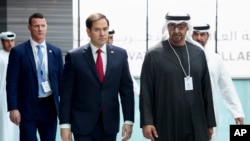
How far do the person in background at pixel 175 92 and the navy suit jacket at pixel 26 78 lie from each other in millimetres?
1249

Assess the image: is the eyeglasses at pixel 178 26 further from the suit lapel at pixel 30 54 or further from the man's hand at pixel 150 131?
the suit lapel at pixel 30 54

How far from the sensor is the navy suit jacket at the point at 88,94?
4.87 m

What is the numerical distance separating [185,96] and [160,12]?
14.6 ft

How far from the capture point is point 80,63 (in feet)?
16.0

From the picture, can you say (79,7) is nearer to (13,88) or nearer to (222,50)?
(222,50)

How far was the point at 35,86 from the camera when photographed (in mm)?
5777

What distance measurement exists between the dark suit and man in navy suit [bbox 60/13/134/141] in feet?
2.89

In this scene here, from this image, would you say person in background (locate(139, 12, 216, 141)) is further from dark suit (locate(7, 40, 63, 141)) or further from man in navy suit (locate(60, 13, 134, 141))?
dark suit (locate(7, 40, 63, 141))

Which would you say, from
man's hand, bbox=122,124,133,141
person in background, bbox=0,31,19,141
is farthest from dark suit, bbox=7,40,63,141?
person in background, bbox=0,31,19,141

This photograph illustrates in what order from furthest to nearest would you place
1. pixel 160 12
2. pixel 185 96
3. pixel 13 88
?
pixel 160 12 → pixel 13 88 → pixel 185 96

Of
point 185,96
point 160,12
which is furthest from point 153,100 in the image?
point 160,12

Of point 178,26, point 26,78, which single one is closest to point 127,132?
point 178,26

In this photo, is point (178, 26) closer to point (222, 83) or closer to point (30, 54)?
point (222, 83)

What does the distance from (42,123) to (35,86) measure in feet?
1.04
